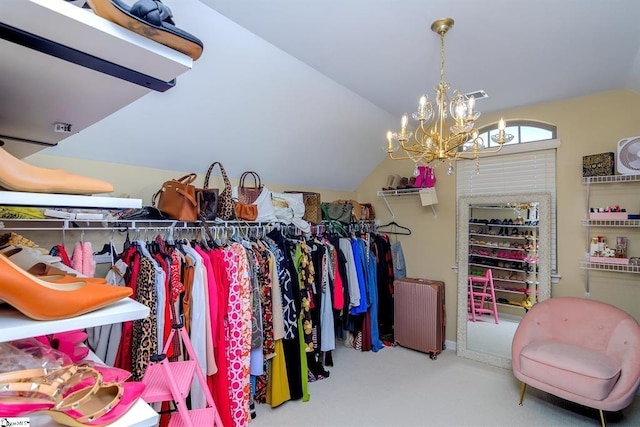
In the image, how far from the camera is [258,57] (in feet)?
7.26

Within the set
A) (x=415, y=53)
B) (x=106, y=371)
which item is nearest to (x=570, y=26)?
(x=415, y=53)

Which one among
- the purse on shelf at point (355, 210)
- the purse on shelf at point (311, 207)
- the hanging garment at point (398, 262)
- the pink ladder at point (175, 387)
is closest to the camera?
the pink ladder at point (175, 387)

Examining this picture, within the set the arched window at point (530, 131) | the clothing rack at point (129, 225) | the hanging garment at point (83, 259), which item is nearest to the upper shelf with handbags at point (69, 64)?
the clothing rack at point (129, 225)

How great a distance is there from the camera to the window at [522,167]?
3148 millimetres

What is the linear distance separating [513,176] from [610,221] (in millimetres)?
879

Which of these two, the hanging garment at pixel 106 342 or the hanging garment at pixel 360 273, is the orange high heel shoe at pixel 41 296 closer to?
the hanging garment at pixel 106 342

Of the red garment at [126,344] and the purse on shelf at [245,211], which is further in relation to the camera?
the purse on shelf at [245,211]

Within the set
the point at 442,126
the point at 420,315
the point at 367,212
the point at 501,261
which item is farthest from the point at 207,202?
the point at 501,261

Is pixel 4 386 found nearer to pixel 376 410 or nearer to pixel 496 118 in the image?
pixel 376 410

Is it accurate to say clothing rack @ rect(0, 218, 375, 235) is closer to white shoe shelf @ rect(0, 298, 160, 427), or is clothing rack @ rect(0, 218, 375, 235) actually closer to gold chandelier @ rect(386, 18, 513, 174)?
white shoe shelf @ rect(0, 298, 160, 427)

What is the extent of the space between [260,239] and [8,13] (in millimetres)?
2375

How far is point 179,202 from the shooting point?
84.0 inches

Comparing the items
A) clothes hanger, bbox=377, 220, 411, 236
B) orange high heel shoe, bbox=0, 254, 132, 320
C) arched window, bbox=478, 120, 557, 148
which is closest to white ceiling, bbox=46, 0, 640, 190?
arched window, bbox=478, 120, 557, 148

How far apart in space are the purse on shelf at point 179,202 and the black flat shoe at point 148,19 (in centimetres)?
166
